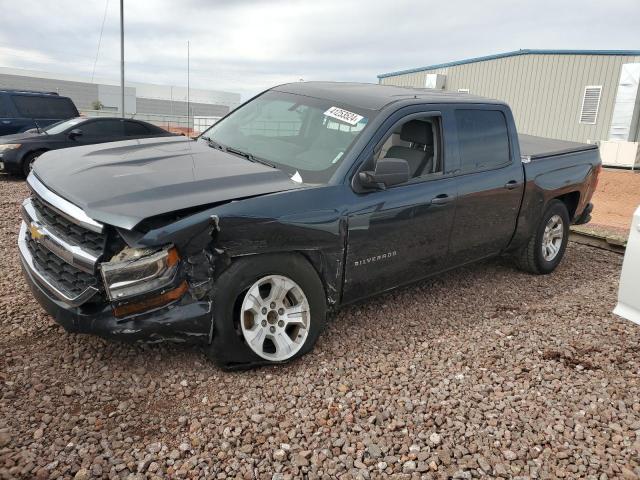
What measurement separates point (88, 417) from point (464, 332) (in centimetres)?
280

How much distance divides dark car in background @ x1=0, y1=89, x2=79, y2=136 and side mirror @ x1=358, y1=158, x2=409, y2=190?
460 inches

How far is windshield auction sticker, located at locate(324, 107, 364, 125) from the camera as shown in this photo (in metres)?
3.88

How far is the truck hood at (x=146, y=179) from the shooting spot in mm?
2805

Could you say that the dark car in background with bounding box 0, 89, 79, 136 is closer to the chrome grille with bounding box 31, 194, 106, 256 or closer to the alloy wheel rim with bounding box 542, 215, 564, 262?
the chrome grille with bounding box 31, 194, 106, 256

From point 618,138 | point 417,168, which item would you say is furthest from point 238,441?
point 618,138

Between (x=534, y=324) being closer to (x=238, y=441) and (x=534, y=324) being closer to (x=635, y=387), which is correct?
(x=635, y=387)

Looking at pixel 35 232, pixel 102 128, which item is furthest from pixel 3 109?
pixel 35 232

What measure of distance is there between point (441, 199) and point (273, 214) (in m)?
1.65

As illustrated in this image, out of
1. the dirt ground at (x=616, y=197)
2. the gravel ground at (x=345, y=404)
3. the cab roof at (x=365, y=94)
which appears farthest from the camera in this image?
the dirt ground at (x=616, y=197)

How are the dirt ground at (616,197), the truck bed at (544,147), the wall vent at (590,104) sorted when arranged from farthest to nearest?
1. the wall vent at (590,104)
2. the dirt ground at (616,197)
3. the truck bed at (544,147)

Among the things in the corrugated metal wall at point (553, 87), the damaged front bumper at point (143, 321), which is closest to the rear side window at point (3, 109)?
the damaged front bumper at point (143, 321)

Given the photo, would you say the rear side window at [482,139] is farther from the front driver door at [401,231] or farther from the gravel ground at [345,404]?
the gravel ground at [345,404]

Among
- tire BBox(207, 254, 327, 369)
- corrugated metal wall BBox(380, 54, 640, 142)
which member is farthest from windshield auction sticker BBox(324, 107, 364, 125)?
corrugated metal wall BBox(380, 54, 640, 142)

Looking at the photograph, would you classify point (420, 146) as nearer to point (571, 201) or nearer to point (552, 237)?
point (552, 237)
